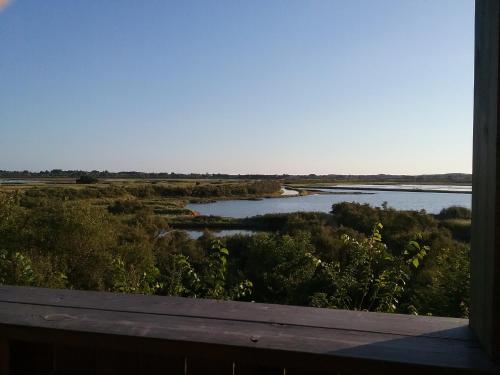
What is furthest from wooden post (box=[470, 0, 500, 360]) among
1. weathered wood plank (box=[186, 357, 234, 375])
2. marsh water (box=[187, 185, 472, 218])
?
marsh water (box=[187, 185, 472, 218])

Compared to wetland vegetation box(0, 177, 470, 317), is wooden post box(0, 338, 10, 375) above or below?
above

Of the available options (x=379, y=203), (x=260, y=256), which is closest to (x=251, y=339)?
(x=260, y=256)

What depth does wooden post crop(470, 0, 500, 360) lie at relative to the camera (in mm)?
807

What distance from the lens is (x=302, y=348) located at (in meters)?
0.86

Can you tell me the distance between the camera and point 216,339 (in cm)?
90

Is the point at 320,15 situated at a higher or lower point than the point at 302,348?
higher

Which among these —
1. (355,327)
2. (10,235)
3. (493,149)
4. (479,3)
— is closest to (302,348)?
(355,327)

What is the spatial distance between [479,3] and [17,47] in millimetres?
3747

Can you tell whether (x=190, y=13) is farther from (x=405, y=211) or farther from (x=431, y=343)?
(x=405, y=211)

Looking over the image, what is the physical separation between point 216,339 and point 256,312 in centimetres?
20

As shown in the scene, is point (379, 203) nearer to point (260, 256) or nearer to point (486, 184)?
point (260, 256)

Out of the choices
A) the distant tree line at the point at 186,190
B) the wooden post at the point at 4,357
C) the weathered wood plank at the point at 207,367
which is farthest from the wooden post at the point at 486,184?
the distant tree line at the point at 186,190

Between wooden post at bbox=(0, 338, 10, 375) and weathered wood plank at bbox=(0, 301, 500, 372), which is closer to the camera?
weathered wood plank at bbox=(0, 301, 500, 372)

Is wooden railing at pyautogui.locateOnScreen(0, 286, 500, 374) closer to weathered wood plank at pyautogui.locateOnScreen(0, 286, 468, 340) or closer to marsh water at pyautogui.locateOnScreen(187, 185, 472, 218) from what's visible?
weathered wood plank at pyautogui.locateOnScreen(0, 286, 468, 340)
